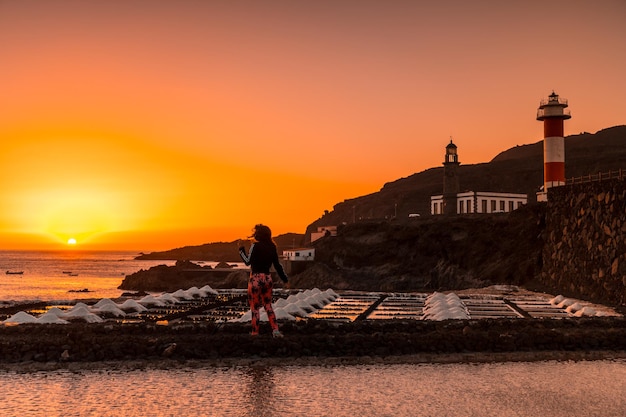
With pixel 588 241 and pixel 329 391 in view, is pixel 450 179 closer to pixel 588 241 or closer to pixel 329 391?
pixel 588 241

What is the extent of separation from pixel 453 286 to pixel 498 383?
6267 centimetres

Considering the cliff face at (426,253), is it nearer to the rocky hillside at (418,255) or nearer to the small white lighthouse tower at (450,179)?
the rocky hillside at (418,255)

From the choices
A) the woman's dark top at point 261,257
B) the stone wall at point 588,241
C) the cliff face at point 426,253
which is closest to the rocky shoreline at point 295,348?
the woman's dark top at point 261,257

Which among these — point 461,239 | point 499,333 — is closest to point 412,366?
point 499,333

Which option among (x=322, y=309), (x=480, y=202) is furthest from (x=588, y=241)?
(x=480, y=202)

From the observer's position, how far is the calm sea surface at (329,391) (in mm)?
9994

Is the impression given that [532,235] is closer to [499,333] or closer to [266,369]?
[499,333]

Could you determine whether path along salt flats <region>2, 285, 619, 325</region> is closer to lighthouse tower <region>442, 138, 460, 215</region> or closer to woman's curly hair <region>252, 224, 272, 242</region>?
woman's curly hair <region>252, 224, 272, 242</region>

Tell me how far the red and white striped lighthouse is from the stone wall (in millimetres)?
17396

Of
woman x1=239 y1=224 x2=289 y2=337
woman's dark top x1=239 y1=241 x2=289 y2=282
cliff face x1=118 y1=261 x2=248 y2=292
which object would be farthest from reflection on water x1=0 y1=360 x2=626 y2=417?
cliff face x1=118 y1=261 x2=248 y2=292

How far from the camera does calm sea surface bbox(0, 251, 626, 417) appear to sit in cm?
999

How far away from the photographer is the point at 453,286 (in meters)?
73.4

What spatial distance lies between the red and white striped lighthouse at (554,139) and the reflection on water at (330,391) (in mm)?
52866

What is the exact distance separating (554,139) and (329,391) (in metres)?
58.6
